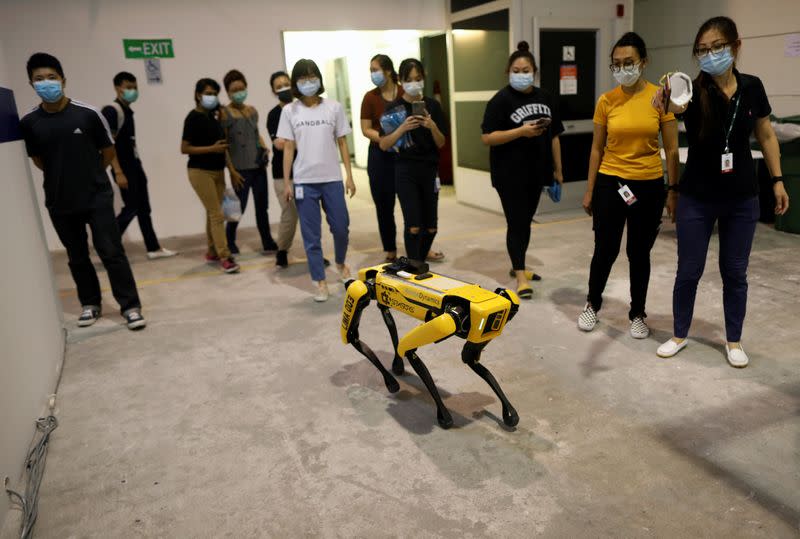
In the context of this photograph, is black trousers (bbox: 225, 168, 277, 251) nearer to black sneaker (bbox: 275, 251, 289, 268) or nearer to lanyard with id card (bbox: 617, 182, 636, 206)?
black sneaker (bbox: 275, 251, 289, 268)

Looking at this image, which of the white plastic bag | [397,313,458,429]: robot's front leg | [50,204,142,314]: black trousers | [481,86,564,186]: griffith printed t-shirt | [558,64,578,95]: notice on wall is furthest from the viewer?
[558,64,578,95]: notice on wall

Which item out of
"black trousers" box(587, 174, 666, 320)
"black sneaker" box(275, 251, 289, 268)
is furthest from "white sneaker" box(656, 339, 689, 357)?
"black sneaker" box(275, 251, 289, 268)

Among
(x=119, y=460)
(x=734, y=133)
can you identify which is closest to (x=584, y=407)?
(x=734, y=133)

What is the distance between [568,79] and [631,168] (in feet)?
11.7

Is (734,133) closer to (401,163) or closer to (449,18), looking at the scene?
(401,163)

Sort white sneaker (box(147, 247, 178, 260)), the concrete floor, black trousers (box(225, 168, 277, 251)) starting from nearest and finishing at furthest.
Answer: the concrete floor → black trousers (box(225, 168, 277, 251)) → white sneaker (box(147, 247, 178, 260))

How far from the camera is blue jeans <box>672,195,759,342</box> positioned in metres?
2.70

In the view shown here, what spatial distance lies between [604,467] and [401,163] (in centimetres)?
244

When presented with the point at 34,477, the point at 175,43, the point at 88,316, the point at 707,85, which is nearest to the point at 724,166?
the point at 707,85

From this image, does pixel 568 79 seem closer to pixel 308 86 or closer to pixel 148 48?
pixel 308 86

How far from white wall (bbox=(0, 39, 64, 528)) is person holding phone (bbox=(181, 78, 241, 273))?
52.9 inches

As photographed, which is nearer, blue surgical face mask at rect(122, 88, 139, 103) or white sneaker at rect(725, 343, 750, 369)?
white sneaker at rect(725, 343, 750, 369)

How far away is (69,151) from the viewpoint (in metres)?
3.55

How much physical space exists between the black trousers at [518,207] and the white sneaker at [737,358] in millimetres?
1392
